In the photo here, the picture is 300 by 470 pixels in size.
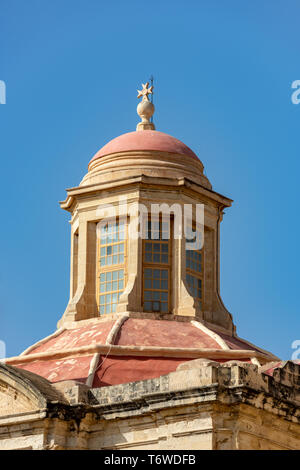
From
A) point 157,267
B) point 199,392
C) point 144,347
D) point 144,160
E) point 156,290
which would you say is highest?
point 144,160

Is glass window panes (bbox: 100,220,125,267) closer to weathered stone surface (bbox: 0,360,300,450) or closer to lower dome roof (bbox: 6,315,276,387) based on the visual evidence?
lower dome roof (bbox: 6,315,276,387)

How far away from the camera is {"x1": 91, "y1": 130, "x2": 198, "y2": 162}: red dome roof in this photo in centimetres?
3934

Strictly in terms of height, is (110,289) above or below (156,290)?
above

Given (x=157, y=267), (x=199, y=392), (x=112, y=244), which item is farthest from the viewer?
(x=112, y=244)

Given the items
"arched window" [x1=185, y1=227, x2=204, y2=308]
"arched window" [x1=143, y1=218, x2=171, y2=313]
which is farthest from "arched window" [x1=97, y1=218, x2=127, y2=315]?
"arched window" [x1=185, y1=227, x2=204, y2=308]

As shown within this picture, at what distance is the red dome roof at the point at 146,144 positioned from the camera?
3934 centimetres

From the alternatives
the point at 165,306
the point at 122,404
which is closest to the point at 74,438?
the point at 122,404

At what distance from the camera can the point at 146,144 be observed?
1549 inches

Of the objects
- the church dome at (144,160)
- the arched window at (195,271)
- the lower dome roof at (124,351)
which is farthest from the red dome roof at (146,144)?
the lower dome roof at (124,351)

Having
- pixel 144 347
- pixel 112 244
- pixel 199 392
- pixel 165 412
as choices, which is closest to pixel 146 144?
pixel 112 244

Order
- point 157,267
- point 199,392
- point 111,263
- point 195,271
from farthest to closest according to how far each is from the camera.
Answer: point 195,271, point 111,263, point 157,267, point 199,392

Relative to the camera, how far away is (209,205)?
39.7 m

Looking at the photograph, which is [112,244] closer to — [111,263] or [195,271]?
[111,263]
